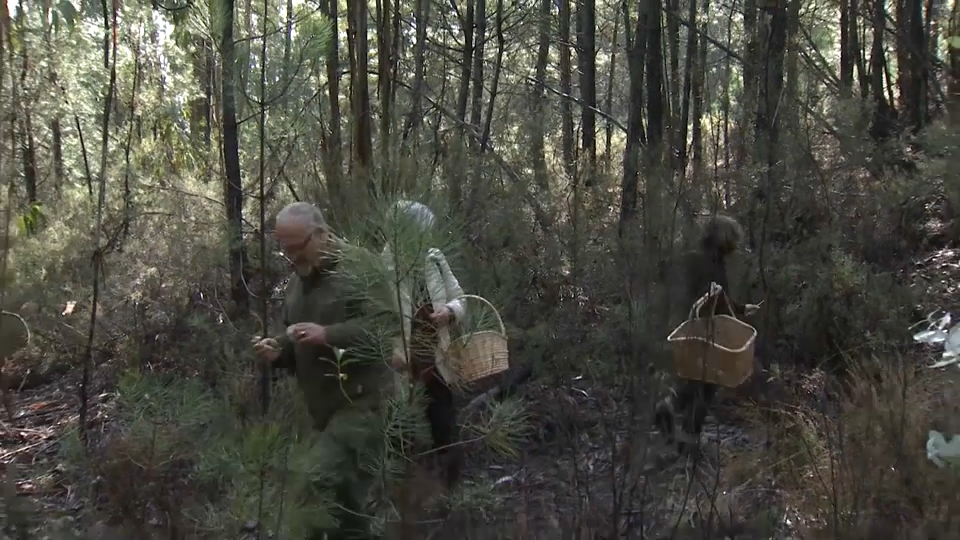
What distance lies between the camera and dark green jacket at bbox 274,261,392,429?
3.03 meters

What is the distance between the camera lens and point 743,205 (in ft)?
20.5

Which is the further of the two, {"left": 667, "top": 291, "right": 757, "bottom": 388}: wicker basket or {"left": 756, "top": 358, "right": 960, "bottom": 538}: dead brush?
A: {"left": 667, "top": 291, "right": 757, "bottom": 388}: wicker basket

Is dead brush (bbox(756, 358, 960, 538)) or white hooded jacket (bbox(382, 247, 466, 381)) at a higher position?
white hooded jacket (bbox(382, 247, 466, 381))

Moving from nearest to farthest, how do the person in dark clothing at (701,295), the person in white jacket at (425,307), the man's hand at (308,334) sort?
the person in white jacket at (425,307), the man's hand at (308,334), the person in dark clothing at (701,295)

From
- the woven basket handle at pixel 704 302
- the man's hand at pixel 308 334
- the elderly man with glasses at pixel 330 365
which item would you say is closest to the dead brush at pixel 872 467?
the woven basket handle at pixel 704 302

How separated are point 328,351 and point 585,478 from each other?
106cm

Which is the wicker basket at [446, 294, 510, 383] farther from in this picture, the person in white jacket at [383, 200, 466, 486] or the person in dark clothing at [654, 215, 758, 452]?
the person in dark clothing at [654, 215, 758, 452]

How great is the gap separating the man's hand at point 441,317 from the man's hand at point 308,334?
0.41 meters

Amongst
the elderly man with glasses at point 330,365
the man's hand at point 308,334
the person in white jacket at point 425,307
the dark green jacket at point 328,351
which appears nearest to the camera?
the person in white jacket at point 425,307

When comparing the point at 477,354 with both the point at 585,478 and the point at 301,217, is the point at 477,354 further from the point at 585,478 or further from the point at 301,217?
the point at 301,217

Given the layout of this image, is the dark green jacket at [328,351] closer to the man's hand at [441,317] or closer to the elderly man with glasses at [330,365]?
the elderly man with glasses at [330,365]

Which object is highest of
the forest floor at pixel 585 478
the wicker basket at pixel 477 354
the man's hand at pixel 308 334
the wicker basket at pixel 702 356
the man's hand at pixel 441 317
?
the man's hand at pixel 441 317

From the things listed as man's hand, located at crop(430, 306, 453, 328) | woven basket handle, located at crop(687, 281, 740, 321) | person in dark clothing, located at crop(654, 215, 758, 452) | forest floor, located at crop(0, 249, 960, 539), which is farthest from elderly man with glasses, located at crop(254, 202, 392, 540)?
woven basket handle, located at crop(687, 281, 740, 321)

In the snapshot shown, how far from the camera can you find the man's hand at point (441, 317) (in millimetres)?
3043
